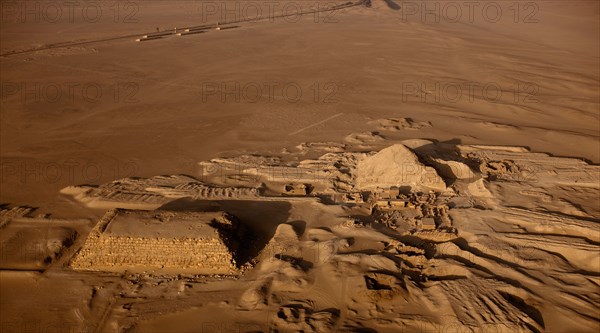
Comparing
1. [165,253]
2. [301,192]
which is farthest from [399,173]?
[165,253]

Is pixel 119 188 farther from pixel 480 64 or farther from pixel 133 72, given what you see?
pixel 480 64

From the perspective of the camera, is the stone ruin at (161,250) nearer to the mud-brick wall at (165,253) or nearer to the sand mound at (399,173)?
the mud-brick wall at (165,253)

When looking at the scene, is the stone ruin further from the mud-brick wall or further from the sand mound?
the sand mound

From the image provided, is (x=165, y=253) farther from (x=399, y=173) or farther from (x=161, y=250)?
(x=399, y=173)

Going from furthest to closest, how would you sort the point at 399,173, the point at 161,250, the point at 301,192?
the point at 301,192 → the point at 399,173 → the point at 161,250

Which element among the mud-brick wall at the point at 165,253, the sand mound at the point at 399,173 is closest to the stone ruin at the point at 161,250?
the mud-brick wall at the point at 165,253

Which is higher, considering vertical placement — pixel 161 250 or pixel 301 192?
pixel 301 192

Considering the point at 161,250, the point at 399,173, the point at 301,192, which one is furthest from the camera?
the point at 301,192
